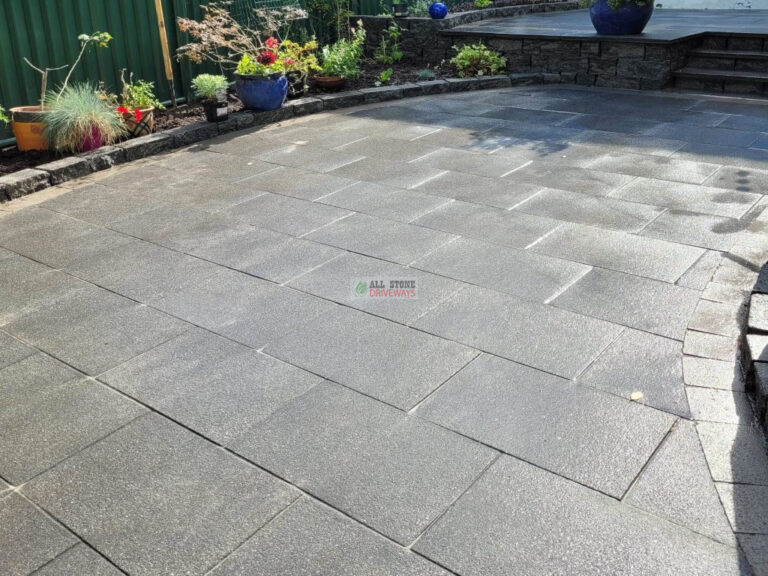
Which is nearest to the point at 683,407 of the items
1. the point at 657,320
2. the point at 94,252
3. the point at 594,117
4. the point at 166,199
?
the point at 657,320

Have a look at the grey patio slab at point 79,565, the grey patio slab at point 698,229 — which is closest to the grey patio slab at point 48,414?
the grey patio slab at point 79,565

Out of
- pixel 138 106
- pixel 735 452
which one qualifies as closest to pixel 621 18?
pixel 138 106

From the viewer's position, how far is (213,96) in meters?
7.61

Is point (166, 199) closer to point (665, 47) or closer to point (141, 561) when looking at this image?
point (141, 561)

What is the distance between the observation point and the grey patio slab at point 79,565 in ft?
7.82

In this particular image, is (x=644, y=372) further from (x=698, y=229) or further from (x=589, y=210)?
(x=589, y=210)

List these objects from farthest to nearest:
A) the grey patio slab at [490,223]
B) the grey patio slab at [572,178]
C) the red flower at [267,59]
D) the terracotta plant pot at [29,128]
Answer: the red flower at [267,59] → the terracotta plant pot at [29,128] → the grey patio slab at [572,178] → the grey patio slab at [490,223]

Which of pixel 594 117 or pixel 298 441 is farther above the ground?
pixel 594 117

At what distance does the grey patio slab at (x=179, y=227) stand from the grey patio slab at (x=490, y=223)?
1387 millimetres

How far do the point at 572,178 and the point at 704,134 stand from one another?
1932 millimetres

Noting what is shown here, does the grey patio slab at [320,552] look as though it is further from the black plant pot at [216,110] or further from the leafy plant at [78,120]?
the black plant pot at [216,110]

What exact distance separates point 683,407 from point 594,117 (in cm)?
537

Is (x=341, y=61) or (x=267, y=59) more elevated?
(x=267, y=59)

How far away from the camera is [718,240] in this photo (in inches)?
184
